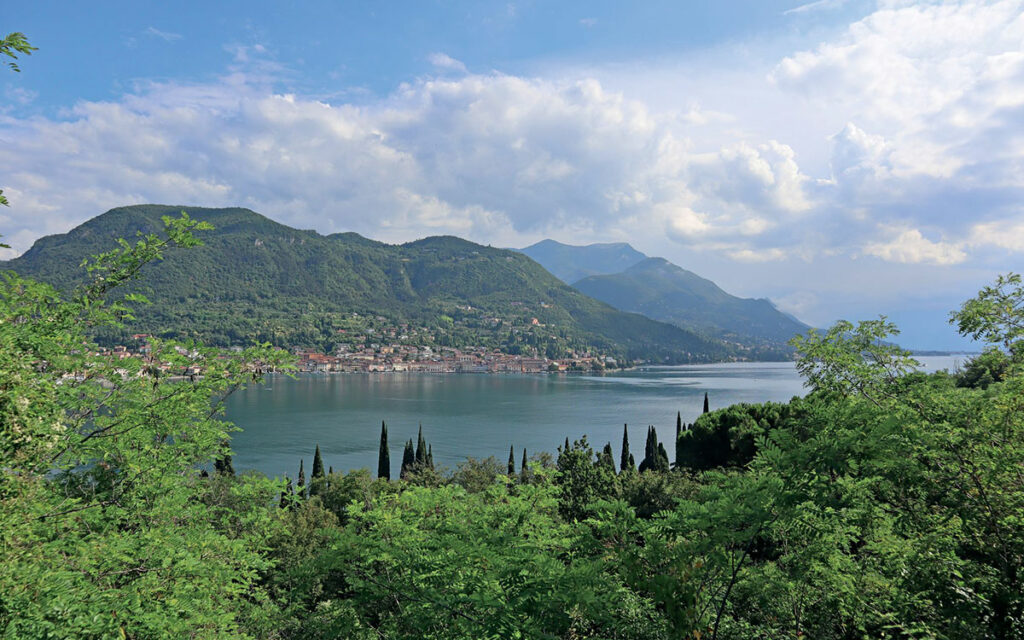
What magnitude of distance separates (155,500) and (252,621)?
3.28m

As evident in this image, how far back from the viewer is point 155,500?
5023 mm

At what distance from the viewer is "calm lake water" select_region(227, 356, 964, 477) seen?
51.9 metres

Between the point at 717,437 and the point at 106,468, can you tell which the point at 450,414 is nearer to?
the point at 717,437

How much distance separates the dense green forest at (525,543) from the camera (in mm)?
3730

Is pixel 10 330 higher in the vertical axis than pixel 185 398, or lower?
higher

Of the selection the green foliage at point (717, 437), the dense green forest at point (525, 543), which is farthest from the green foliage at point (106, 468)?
the green foliage at point (717, 437)

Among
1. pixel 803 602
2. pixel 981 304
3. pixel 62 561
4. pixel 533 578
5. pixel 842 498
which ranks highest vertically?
pixel 981 304

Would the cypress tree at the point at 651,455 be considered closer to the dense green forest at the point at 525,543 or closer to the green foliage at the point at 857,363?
the green foliage at the point at 857,363

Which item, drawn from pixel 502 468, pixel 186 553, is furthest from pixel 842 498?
pixel 502 468

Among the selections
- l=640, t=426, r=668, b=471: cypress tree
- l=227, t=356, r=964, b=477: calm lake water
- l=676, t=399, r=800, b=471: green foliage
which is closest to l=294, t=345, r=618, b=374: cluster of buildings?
l=227, t=356, r=964, b=477: calm lake water

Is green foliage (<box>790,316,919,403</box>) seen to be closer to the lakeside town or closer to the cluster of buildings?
the lakeside town

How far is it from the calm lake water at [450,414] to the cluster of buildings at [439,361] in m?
13.2

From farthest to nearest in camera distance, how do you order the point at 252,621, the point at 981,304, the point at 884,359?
the point at 252,621
the point at 884,359
the point at 981,304

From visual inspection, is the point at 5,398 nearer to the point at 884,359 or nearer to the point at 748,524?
the point at 748,524
